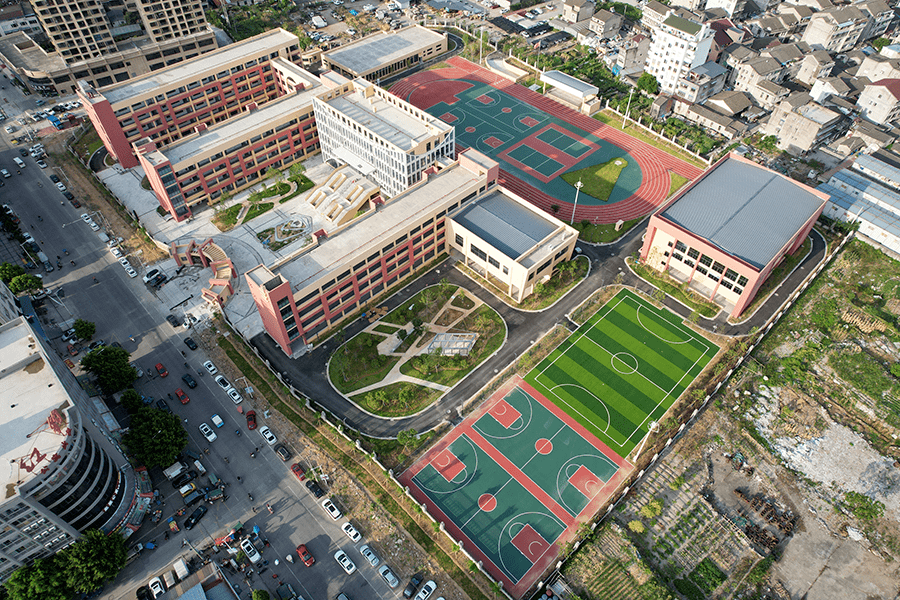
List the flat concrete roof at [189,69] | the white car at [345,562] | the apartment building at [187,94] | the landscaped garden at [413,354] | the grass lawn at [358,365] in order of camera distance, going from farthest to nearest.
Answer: the flat concrete roof at [189,69] → the apartment building at [187,94] → the grass lawn at [358,365] → the landscaped garden at [413,354] → the white car at [345,562]

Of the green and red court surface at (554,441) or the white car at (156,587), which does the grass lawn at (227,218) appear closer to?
the green and red court surface at (554,441)

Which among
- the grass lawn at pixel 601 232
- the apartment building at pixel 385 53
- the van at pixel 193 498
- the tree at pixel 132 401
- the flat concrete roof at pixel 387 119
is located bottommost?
the van at pixel 193 498

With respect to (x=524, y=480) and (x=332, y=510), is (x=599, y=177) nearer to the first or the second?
(x=524, y=480)

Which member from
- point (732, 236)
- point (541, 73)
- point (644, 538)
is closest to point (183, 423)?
point (644, 538)

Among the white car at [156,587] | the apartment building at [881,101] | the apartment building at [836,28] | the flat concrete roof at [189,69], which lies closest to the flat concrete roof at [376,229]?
the white car at [156,587]

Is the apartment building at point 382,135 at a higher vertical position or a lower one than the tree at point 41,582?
higher

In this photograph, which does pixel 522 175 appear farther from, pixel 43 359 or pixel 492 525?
pixel 43 359
